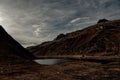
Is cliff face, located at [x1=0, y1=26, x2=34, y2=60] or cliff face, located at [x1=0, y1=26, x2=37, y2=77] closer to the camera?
cliff face, located at [x1=0, y1=26, x2=37, y2=77]

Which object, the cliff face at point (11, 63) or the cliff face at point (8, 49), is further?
the cliff face at point (8, 49)

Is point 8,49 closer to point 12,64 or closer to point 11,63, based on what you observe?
point 11,63

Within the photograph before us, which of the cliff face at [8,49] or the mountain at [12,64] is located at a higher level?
the cliff face at [8,49]

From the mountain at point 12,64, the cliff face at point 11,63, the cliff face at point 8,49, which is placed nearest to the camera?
the mountain at point 12,64

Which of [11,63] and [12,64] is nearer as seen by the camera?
[12,64]

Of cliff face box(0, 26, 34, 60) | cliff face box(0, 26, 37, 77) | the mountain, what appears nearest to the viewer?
the mountain

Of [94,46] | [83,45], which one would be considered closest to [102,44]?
[94,46]

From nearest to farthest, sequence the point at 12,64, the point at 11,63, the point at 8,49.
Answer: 1. the point at 12,64
2. the point at 11,63
3. the point at 8,49

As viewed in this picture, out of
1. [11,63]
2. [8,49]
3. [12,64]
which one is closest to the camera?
[12,64]

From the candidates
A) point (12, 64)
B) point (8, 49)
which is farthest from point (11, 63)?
point (8, 49)

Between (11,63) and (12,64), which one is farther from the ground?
(11,63)

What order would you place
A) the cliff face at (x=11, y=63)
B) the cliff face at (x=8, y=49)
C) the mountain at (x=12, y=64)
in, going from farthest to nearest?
the cliff face at (x=8, y=49) → the cliff face at (x=11, y=63) → the mountain at (x=12, y=64)

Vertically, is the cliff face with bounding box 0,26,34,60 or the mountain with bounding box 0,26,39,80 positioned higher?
the cliff face with bounding box 0,26,34,60

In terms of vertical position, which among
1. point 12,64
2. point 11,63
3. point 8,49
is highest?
point 8,49
